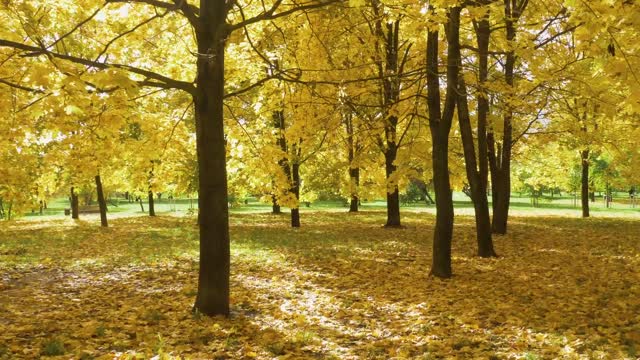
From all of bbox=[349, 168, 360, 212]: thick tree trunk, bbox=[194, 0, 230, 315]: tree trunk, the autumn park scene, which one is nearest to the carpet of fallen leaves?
the autumn park scene

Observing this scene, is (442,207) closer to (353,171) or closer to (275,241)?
Answer: (275,241)

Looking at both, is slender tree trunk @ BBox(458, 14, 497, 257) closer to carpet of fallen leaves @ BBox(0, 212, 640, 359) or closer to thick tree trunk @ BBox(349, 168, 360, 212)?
carpet of fallen leaves @ BBox(0, 212, 640, 359)

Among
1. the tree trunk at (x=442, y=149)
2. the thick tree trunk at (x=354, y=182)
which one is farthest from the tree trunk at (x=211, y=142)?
the thick tree trunk at (x=354, y=182)

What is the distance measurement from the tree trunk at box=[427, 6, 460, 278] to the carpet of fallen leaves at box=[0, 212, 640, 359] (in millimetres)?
619

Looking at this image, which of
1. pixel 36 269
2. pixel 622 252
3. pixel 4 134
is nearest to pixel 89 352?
pixel 4 134

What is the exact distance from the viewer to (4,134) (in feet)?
28.0

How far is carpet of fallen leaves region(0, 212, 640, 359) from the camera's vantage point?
5559mm

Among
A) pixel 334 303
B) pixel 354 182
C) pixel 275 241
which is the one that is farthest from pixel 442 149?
pixel 354 182

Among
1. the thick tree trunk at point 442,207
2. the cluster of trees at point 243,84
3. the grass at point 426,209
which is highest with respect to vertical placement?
the cluster of trees at point 243,84

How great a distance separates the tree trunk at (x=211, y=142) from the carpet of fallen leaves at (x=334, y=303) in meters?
0.98

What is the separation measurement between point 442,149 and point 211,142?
5.02m

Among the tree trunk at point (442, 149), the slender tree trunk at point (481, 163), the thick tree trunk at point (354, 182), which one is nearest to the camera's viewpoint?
the tree trunk at point (442, 149)

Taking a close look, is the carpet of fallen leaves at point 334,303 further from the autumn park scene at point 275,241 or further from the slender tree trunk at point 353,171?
the slender tree trunk at point 353,171

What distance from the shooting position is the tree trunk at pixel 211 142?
21.7 feet
